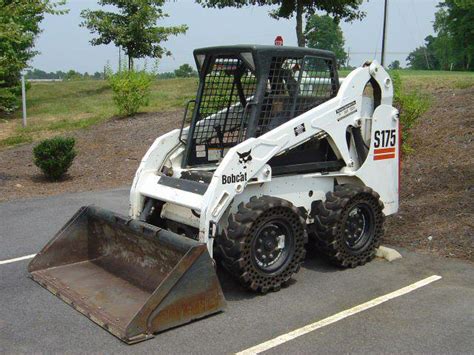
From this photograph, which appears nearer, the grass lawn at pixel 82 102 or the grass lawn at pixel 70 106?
the grass lawn at pixel 82 102

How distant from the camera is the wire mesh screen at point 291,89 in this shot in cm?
583

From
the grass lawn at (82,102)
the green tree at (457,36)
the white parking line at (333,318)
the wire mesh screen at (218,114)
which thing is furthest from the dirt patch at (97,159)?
the green tree at (457,36)

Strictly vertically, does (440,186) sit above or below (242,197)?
below

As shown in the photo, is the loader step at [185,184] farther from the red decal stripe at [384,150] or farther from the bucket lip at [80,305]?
the red decal stripe at [384,150]

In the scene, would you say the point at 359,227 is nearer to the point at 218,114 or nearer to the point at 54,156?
the point at 218,114

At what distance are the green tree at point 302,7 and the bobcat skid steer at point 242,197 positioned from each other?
13.6 m

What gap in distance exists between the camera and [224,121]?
258 inches

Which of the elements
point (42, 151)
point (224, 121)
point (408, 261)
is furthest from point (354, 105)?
point (42, 151)

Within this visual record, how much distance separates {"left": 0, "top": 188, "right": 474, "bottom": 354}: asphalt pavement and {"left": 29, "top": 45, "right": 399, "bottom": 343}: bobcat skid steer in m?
0.15

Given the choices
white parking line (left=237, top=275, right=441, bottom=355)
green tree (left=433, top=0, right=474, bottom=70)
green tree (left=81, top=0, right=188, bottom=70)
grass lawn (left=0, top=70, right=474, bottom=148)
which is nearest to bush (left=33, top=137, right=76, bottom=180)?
grass lawn (left=0, top=70, right=474, bottom=148)

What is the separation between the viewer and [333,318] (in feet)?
16.4

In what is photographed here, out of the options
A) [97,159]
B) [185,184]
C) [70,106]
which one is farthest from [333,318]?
[70,106]

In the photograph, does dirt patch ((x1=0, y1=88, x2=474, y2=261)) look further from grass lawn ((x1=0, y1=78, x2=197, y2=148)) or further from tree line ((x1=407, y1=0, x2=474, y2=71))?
tree line ((x1=407, y1=0, x2=474, y2=71))

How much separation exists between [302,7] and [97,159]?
A: 9250 millimetres
